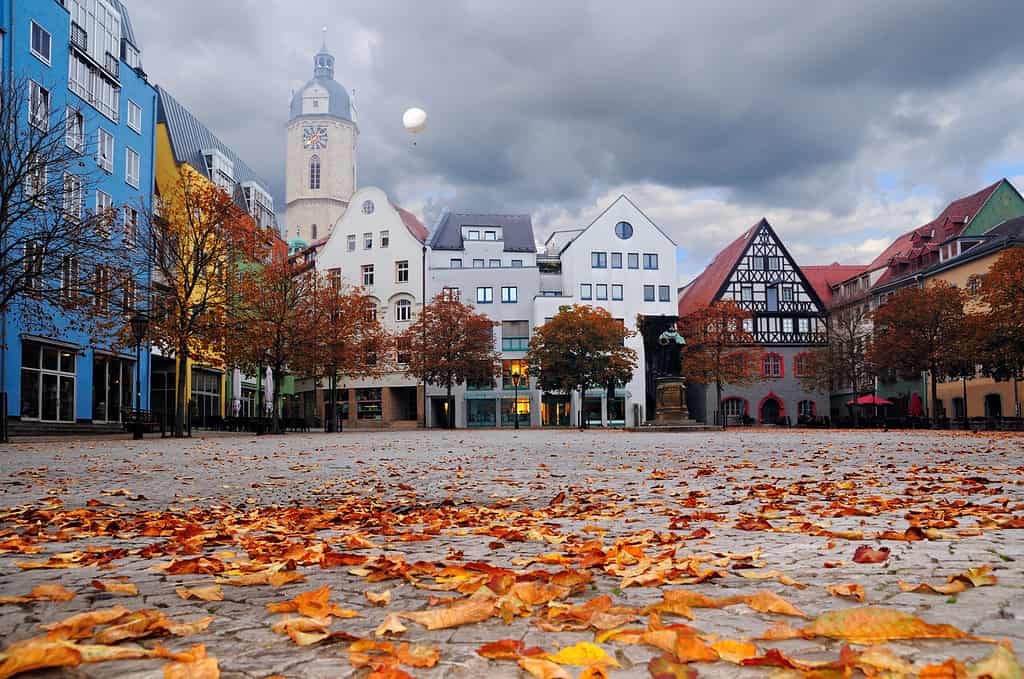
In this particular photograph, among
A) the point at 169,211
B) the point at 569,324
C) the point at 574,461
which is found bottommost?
the point at 574,461

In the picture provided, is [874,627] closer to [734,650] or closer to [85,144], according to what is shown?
[734,650]

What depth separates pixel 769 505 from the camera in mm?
7234

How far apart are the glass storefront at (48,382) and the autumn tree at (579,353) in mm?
26617

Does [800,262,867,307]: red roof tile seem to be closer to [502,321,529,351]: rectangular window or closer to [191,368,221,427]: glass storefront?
[502,321,529,351]: rectangular window

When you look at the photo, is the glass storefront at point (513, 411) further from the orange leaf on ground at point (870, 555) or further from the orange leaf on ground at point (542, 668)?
the orange leaf on ground at point (542, 668)

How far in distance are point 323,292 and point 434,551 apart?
47444 millimetres

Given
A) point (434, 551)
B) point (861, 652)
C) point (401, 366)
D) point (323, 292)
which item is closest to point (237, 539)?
point (434, 551)

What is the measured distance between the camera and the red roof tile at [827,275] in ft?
243

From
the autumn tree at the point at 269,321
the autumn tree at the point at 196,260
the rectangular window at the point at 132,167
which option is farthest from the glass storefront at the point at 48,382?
the rectangular window at the point at 132,167

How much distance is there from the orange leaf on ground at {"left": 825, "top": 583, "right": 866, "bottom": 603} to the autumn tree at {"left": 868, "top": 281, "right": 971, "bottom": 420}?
43.0 meters

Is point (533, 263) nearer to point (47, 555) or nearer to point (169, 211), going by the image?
point (169, 211)

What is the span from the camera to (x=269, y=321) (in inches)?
1581

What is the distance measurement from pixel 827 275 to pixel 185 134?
175 feet

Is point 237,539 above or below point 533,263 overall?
below
